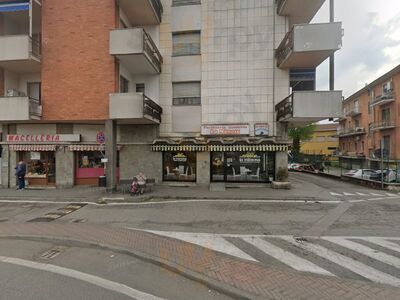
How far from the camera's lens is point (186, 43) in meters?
15.8

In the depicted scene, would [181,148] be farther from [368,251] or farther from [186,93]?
[368,251]

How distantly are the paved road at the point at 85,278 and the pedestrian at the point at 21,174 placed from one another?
9669 millimetres

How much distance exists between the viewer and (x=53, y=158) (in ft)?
49.5

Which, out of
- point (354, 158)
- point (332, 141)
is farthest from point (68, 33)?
point (332, 141)

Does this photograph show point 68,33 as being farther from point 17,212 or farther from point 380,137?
point 380,137

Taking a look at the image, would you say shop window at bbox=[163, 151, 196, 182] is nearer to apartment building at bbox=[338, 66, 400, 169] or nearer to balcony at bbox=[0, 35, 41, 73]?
balcony at bbox=[0, 35, 41, 73]

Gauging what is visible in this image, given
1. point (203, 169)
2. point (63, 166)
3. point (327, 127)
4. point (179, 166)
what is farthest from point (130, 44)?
point (327, 127)

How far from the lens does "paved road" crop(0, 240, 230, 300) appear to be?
3.88m

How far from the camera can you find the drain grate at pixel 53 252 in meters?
5.39

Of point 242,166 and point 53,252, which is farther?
point 242,166

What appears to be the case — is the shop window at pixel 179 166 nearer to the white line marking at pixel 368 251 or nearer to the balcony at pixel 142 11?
the balcony at pixel 142 11

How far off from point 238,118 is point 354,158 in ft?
113

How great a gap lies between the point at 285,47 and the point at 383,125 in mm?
28150

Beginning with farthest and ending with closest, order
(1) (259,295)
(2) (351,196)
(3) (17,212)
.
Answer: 1. (2) (351,196)
2. (3) (17,212)
3. (1) (259,295)
